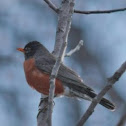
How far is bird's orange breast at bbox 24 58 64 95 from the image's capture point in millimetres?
3832

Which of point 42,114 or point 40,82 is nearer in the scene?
point 42,114

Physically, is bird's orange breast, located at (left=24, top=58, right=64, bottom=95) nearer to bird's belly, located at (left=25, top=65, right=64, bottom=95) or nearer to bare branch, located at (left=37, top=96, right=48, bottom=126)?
bird's belly, located at (left=25, top=65, right=64, bottom=95)

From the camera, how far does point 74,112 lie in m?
6.55

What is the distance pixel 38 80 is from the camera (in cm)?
402

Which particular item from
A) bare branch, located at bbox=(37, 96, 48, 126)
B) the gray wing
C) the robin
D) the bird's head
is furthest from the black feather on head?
bare branch, located at bbox=(37, 96, 48, 126)

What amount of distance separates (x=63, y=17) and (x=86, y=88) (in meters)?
0.68

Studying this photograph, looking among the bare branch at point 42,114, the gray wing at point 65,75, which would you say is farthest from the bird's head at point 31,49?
the bare branch at point 42,114

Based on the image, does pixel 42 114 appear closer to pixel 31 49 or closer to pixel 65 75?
pixel 65 75

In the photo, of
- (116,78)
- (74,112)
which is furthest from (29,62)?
(116,78)

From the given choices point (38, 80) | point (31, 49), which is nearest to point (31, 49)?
point (31, 49)

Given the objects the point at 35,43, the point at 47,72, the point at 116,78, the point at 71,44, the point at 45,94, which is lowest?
the point at 116,78

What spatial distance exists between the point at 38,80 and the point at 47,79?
104 millimetres

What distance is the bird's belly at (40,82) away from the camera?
383 cm

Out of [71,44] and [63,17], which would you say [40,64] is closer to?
[63,17]
